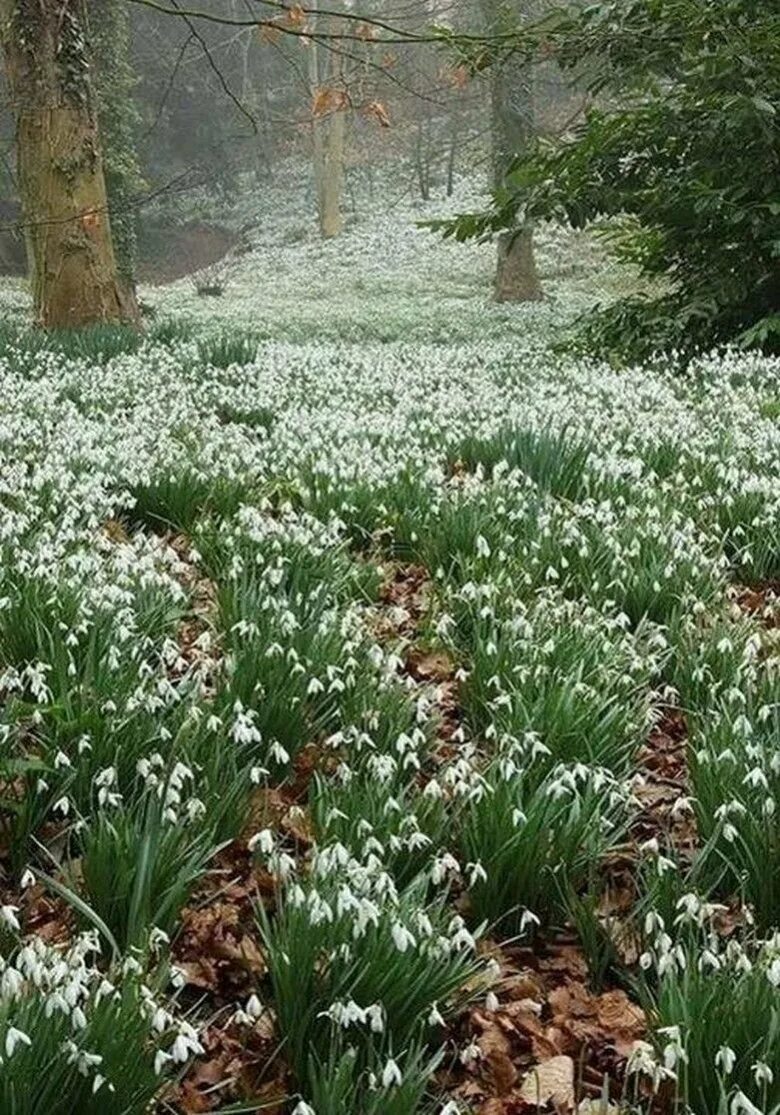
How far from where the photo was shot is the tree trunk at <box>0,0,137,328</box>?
436 inches

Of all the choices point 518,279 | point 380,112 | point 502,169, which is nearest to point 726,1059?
point 380,112

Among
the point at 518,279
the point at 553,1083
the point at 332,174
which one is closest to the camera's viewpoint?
the point at 553,1083

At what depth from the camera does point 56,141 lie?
36.4ft

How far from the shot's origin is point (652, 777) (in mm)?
3166

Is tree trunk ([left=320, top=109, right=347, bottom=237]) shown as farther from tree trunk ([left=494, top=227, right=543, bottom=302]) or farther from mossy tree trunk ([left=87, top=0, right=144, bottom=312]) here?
tree trunk ([left=494, top=227, right=543, bottom=302])

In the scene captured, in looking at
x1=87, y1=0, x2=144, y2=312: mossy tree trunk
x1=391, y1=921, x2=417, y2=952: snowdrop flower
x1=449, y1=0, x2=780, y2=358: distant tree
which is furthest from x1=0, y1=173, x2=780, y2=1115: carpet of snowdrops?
x1=87, y1=0, x2=144, y2=312: mossy tree trunk

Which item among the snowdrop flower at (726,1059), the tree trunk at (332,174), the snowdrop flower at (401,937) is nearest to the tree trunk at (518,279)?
the tree trunk at (332,174)

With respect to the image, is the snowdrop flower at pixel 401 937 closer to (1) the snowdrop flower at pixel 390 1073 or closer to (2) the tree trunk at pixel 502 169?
(1) the snowdrop flower at pixel 390 1073

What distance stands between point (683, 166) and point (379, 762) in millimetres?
9453

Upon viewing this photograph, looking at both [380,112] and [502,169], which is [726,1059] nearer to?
[380,112]

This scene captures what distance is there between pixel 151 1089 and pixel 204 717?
1.23 m

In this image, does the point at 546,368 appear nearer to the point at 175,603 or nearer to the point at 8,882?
the point at 175,603

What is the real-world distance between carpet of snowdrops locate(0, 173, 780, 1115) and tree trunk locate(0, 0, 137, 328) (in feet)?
19.2

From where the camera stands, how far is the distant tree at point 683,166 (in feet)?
29.8
